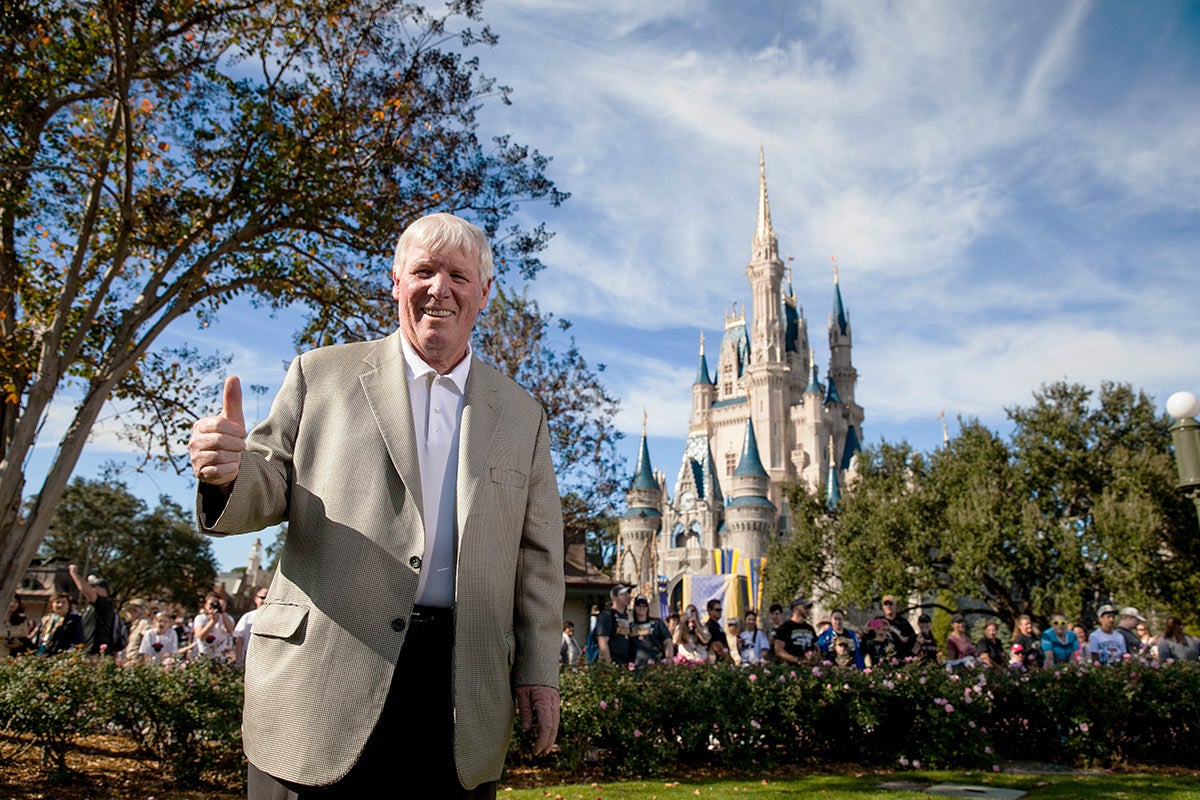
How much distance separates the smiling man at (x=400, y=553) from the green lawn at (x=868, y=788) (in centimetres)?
504

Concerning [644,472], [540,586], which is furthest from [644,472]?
[540,586]

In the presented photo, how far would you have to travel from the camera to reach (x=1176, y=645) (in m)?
11.5

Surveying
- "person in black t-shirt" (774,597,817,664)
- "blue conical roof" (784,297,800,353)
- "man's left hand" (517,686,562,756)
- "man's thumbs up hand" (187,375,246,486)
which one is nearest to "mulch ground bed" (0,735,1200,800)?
"person in black t-shirt" (774,597,817,664)

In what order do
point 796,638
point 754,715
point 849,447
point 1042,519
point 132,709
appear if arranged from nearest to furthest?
point 132,709, point 754,715, point 796,638, point 1042,519, point 849,447

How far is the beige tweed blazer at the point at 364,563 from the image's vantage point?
6.61 feet

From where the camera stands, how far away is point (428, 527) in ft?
7.32

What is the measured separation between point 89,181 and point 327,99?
9.83ft

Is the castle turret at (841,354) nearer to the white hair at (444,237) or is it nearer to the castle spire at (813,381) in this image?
the castle spire at (813,381)

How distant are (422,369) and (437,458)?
27 centimetres

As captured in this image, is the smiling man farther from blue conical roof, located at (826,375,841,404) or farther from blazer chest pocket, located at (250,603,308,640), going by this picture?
blue conical roof, located at (826,375,841,404)

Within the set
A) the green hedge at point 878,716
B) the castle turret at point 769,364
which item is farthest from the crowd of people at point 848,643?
the castle turret at point 769,364

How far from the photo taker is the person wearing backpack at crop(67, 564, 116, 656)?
10.2 m

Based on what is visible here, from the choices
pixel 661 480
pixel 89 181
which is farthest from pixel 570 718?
pixel 661 480

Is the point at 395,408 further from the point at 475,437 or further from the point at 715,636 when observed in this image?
the point at 715,636
